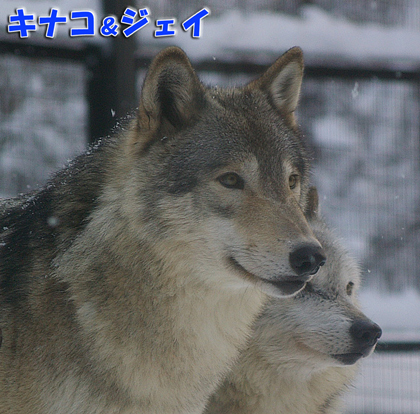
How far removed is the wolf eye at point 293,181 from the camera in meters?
2.89

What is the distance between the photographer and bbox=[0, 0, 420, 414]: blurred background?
4.58 meters

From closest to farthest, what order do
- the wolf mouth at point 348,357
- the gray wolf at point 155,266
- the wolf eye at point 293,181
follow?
the gray wolf at point 155,266 → the wolf eye at point 293,181 → the wolf mouth at point 348,357

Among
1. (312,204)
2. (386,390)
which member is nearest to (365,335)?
(312,204)

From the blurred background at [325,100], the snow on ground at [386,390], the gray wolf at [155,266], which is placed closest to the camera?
the gray wolf at [155,266]

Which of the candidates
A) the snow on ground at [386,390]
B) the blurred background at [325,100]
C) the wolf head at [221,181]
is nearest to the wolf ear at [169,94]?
the wolf head at [221,181]

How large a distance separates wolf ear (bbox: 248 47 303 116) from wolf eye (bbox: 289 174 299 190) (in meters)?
0.41

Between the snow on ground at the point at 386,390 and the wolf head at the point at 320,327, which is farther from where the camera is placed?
the snow on ground at the point at 386,390

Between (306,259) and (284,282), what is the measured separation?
0.48 ft

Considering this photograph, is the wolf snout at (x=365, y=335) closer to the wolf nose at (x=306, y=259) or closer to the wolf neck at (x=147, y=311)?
the wolf neck at (x=147, y=311)

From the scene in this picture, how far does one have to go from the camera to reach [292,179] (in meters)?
2.90

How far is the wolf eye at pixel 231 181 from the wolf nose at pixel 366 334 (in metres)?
1.06

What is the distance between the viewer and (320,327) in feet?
11.0

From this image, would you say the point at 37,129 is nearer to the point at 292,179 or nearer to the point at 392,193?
→ the point at 292,179

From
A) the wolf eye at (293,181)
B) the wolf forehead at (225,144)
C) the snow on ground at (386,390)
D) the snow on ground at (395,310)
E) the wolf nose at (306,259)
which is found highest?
the wolf forehead at (225,144)
